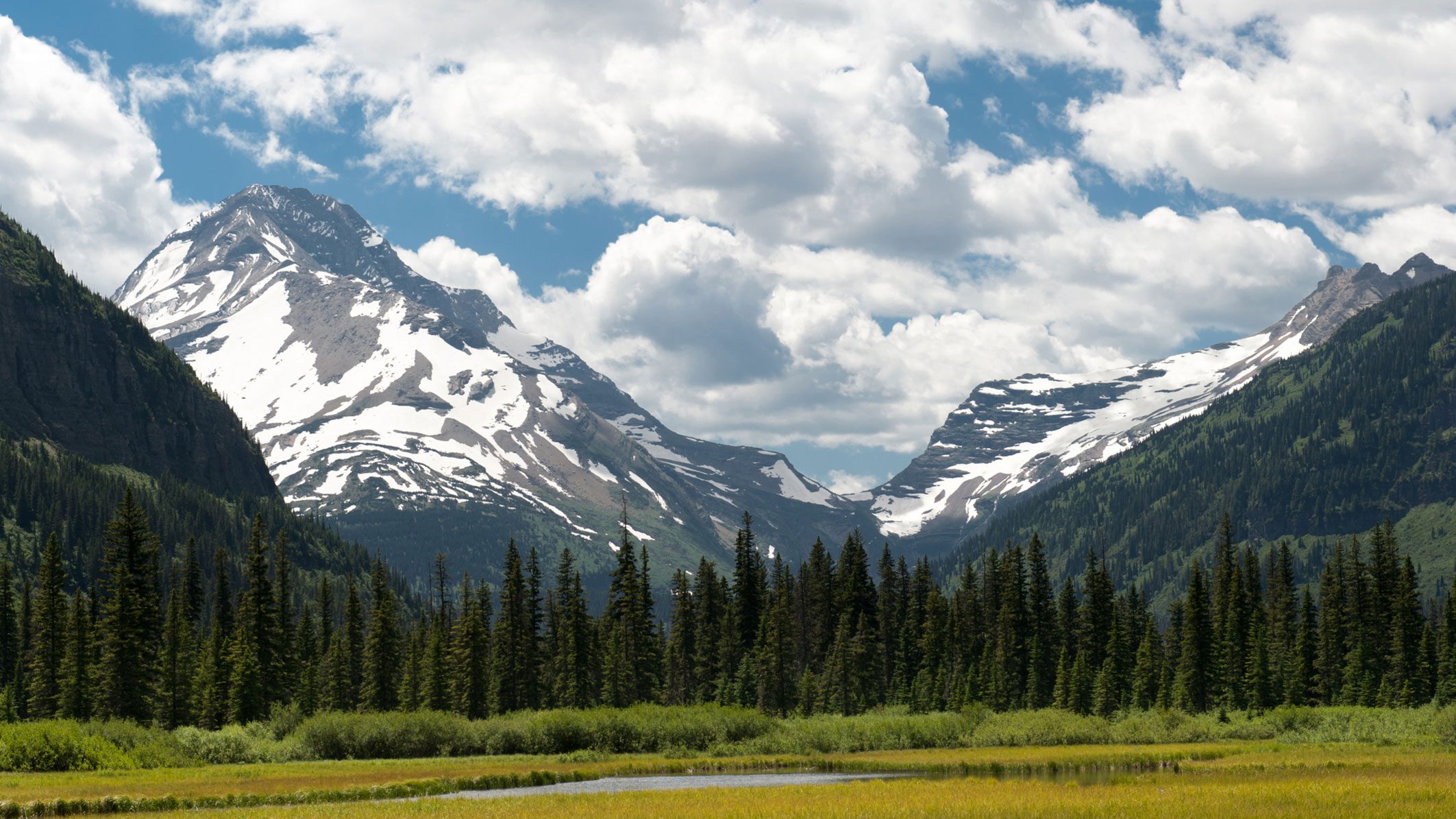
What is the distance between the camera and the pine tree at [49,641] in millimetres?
111438

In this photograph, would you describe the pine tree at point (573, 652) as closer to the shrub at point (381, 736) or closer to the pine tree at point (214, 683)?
the shrub at point (381, 736)

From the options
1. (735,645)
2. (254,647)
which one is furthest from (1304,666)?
(254,647)

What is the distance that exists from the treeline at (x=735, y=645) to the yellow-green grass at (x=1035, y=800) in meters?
50.7

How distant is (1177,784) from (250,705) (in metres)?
76.5

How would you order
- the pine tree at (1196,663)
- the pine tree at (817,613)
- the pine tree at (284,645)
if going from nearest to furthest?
the pine tree at (284,645) → the pine tree at (1196,663) → the pine tree at (817,613)

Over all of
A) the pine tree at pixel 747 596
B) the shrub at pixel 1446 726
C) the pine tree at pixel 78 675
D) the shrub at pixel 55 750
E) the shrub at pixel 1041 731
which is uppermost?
the pine tree at pixel 747 596

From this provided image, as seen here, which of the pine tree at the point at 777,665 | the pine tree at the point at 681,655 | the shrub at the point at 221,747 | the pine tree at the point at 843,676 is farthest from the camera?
the pine tree at the point at 681,655

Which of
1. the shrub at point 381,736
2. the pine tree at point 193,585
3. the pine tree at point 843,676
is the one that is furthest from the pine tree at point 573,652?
the pine tree at point 193,585

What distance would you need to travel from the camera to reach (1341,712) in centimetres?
11075

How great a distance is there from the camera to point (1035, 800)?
192ft

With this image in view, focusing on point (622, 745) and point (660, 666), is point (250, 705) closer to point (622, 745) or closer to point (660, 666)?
point (622, 745)

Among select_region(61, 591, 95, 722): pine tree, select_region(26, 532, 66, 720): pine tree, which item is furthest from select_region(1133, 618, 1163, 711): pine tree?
select_region(26, 532, 66, 720): pine tree

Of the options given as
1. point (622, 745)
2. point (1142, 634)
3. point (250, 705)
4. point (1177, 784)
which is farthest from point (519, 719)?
point (1142, 634)

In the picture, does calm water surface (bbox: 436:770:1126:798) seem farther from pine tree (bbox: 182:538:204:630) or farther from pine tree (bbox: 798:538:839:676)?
pine tree (bbox: 182:538:204:630)
